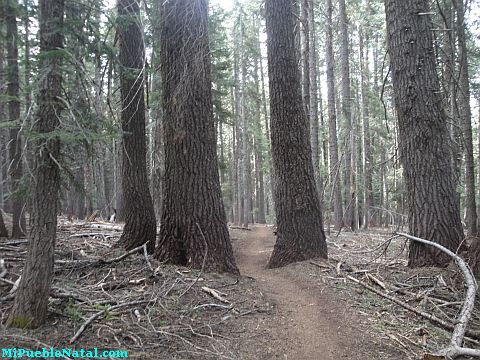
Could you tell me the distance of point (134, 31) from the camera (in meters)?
8.07

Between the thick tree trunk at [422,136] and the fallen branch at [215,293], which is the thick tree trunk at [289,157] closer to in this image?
the thick tree trunk at [422,136]

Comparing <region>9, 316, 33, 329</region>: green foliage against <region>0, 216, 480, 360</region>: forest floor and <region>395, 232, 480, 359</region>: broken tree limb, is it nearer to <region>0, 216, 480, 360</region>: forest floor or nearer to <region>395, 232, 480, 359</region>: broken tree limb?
<region>0, 216, 480, 360</region>: forest floor

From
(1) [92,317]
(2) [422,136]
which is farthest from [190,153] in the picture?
(2) [422,136]

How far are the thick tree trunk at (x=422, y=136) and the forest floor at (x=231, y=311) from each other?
71 centimetres

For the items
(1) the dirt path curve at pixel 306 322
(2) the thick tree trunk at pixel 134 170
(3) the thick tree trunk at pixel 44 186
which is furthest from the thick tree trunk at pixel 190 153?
(3) the thick tree trunk at pixel 44 186

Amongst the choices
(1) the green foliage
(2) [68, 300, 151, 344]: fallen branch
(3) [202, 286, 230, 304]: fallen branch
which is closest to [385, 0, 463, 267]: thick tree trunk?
(3) [202, 286, 230, 304]: fallen branch

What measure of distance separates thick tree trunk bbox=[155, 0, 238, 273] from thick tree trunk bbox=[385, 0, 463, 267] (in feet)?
11.5

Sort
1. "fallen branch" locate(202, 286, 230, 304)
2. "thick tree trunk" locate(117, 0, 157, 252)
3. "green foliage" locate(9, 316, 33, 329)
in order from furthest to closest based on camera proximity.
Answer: "thick tree trunk" locate(117, 0, 157, 252)
"fallen branch" locate(202, 286, 230, 304)
"green foliage" locate(9, 316, 33, 329)

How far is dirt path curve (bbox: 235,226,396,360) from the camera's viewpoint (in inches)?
172

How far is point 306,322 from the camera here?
16.8 feet

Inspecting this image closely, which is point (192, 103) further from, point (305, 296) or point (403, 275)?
point (403, 275)

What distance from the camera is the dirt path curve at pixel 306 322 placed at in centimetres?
437

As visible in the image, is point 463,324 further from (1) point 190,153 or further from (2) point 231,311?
(1) point 190,153

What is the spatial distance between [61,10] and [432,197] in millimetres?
6400
